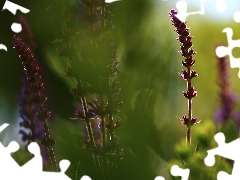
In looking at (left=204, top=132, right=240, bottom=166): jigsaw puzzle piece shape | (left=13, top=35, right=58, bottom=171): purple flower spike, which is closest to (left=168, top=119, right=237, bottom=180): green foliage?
(left=204, top=132, right=240, bottom=166): jigsaw puzzle piece shape

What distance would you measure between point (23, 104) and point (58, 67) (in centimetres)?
5

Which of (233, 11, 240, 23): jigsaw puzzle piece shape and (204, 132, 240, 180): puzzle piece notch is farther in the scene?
(233, 11, 240, 23): jigsaw puzzle piece shape

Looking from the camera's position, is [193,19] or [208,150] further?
[193,19]

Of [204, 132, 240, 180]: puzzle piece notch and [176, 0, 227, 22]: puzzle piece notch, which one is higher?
[176, 0, 227, 22]: puzzle piece notch

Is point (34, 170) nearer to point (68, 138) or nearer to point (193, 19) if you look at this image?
point (68, 138)

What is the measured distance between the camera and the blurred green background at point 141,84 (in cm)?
27

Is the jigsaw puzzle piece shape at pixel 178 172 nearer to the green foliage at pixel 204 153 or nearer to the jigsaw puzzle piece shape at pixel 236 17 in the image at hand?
the green foliage at pixel 204 153

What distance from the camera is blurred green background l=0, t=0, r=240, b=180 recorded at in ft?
0.89

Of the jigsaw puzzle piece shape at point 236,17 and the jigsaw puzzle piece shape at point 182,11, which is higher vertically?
the jigsaw puzzle piece shape at point 182,11

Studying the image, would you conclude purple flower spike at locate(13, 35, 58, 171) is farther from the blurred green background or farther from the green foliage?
the green foliage

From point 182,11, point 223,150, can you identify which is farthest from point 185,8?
point 223,150

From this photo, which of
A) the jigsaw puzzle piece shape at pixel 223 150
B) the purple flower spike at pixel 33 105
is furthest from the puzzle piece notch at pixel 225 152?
the purple flower spike at pixel 33 105

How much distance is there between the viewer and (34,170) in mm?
279

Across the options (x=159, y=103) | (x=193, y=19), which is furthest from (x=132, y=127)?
(x=193, y=19)
